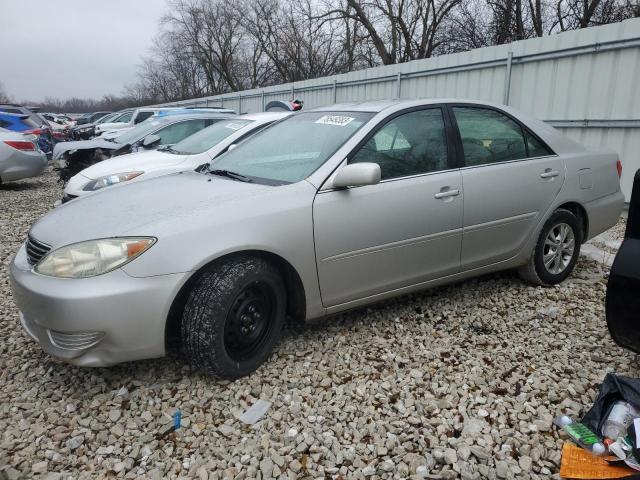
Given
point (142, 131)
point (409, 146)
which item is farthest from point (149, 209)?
point (142, 131)

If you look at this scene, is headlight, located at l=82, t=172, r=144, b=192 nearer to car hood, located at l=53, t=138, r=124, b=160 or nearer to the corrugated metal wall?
car hood, located at l=53, t=138, r=124, b=160

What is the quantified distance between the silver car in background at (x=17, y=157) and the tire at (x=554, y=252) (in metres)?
9.53

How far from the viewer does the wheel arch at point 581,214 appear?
12.8 feet

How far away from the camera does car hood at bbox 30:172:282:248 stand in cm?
241

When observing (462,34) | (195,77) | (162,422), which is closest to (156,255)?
(162,422)

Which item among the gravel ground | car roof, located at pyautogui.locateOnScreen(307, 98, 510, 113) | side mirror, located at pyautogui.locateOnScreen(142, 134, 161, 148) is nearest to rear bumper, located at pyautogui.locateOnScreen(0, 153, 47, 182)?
side mirror, located at pyautogui.locateOnScreen(142, 134, 161, 148)

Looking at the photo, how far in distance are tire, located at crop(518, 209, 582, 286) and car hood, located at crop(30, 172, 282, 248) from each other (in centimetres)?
231

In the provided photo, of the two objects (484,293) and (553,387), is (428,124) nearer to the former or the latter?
(484,293)

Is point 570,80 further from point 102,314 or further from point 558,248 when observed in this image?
point 102,314

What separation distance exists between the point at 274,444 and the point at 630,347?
186 centimetres

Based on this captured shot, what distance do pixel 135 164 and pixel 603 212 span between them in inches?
201

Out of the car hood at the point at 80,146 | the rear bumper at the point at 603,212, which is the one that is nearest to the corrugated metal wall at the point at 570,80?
the rear bumper at the point at 603,212

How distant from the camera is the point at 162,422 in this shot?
2.38 m

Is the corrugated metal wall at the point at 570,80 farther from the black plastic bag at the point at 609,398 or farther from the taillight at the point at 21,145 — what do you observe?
the taillight at the point at 21,145
